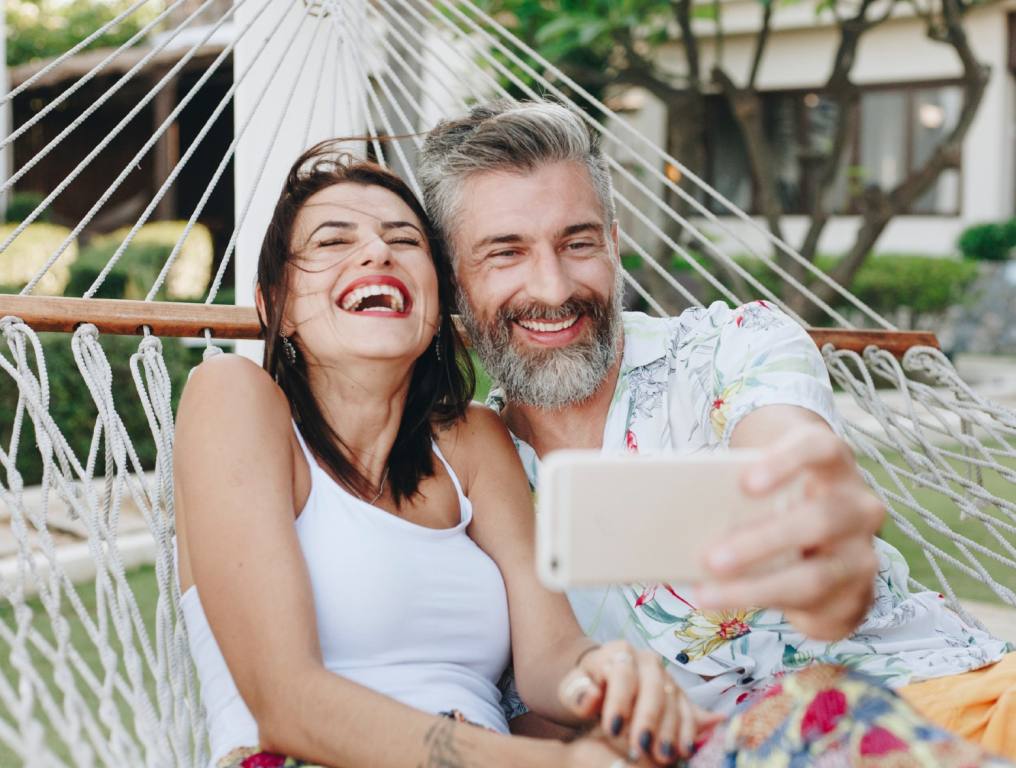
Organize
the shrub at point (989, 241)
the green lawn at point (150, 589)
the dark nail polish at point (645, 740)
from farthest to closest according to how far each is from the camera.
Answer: the shrub at point (989, 241) < the green lawn at point (150, 589) < the dark nail polish at point (645, 740)

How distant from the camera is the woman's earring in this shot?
61.0 inches

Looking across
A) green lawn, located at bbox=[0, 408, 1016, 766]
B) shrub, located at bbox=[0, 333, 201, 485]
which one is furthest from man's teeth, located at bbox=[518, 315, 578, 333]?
shrub, located at bbox=[0, 333, 201, 485]

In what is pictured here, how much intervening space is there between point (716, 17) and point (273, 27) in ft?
11.0

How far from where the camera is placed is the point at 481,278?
1.69 m

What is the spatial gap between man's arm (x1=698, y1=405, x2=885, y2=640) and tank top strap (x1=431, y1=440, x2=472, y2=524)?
593mm

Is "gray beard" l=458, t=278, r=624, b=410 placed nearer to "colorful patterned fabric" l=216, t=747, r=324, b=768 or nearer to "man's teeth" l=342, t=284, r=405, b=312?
"man's teeth" l=342, t=284, r=405, b=312

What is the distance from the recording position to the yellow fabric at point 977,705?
133 centimetres

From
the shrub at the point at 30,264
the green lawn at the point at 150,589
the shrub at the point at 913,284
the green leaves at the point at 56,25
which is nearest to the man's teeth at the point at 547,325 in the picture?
the green lawn at the point at 150,589

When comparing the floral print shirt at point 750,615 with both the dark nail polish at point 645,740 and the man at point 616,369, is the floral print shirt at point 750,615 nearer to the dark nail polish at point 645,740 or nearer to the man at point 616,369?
the man at point 616,369

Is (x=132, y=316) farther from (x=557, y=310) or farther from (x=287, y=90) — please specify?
(x=287, y=90)

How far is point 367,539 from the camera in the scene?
138 centimetres

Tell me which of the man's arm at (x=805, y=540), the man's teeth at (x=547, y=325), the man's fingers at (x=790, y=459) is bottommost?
the man's teeth at (x=547, y=325)

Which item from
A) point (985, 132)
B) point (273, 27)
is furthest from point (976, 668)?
point (985, 132)

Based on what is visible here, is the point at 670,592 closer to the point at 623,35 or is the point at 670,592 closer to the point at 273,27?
the point at 273,27
